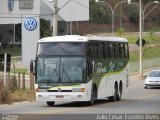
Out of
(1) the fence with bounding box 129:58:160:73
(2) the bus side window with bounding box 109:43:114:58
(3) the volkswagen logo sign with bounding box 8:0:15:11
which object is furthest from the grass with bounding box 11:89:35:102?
(3) the volkswagen logo sign with bounding box 8:0:15:11

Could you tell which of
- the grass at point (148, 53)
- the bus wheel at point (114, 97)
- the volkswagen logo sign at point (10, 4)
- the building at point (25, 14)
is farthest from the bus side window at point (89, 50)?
the volkswagen logo sign at point (10, 4)

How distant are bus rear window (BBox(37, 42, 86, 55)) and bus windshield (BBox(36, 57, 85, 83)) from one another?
299mm

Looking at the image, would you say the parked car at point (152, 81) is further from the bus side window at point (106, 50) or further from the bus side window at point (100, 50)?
the bus side window at point (100, 50)

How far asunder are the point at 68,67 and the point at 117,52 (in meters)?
6.24

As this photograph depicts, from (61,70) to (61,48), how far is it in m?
1.08

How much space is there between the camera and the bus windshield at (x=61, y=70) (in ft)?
88.5

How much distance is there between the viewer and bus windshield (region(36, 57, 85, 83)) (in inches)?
1062

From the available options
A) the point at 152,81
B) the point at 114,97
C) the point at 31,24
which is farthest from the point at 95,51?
the point at 152,81

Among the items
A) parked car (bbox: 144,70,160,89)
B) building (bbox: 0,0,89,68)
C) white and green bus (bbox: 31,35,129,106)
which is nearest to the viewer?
white and green bus (bbox: 31,35,129,106)

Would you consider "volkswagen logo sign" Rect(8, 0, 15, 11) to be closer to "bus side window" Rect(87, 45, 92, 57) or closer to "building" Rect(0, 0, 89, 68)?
"building" Rect(0, 0, 89, 68)

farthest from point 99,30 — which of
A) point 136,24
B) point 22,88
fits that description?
point 22,88

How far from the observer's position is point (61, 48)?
90.2 ft

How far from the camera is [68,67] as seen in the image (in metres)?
27.1

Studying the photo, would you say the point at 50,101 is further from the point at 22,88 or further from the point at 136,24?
the point at 136,24
